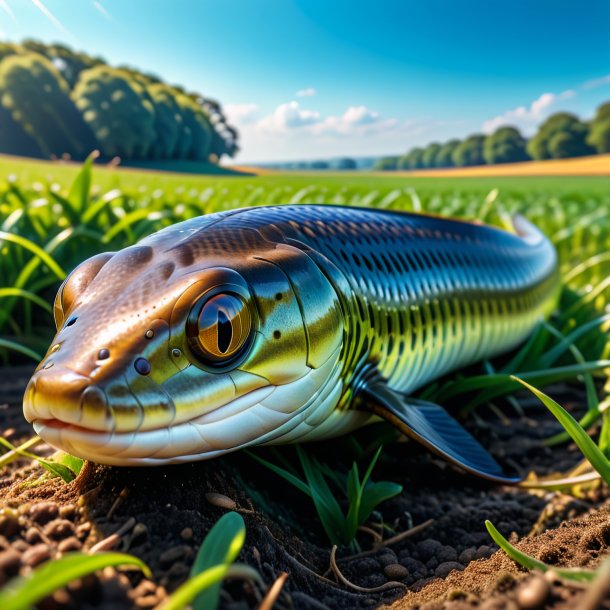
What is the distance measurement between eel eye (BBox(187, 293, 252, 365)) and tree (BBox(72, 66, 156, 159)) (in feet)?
110

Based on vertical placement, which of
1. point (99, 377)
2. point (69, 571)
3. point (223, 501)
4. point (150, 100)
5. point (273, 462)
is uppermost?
point (150, 100)

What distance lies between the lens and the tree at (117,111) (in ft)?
112

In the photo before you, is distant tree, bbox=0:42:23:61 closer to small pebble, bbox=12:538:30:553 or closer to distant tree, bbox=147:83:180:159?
distant tree, bbox=147:83:180:159

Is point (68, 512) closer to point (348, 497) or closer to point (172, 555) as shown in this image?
point (172, 555)

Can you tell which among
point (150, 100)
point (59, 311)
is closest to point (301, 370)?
point (59, 311)

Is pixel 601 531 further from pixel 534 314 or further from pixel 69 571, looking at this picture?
pixel 534 314

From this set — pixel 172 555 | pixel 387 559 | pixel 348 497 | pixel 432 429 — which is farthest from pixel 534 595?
pixel 432 429

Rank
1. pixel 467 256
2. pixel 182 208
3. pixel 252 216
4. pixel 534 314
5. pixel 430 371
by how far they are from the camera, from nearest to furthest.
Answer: pixel 252 216 < pixel 430 371 < pixel 467 256 < pixel 534 314 < pixel 182 208

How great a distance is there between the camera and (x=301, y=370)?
5.32ft

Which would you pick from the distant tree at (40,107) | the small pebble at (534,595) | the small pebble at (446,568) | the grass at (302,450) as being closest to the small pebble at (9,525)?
the grass at (302,450)

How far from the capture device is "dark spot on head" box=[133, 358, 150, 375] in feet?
4.40

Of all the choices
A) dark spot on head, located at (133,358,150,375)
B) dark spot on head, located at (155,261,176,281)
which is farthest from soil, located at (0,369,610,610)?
dark spot on head, located at (155,261,176,281)

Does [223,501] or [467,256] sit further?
[467,256]

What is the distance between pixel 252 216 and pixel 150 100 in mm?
36401
